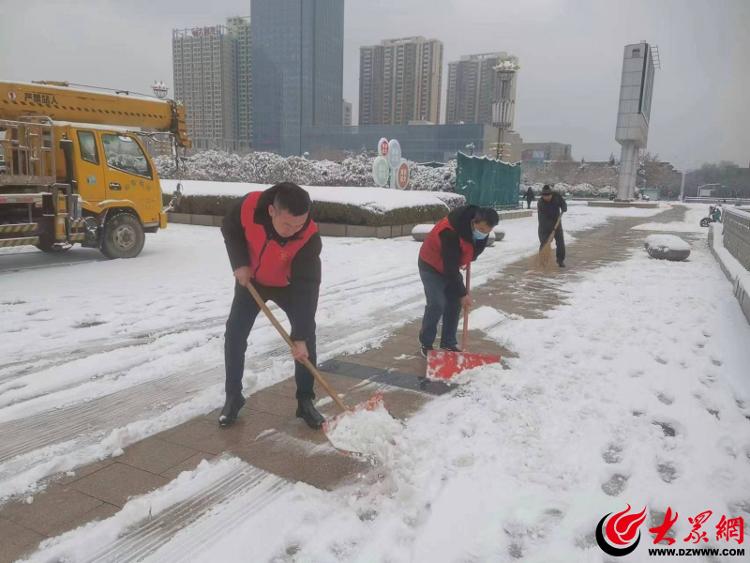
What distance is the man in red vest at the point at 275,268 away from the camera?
2.85m

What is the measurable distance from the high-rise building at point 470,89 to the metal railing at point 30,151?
77380 mm

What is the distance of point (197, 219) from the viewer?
1519 cm

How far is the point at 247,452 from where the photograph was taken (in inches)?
116

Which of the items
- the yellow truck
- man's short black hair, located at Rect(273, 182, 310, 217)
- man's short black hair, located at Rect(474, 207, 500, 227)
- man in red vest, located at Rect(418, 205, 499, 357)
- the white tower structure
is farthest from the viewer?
the white tower structure

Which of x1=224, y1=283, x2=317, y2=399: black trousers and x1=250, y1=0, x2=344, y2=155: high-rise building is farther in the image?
x1=250, y1=0, x2=344, y2=155: high-rise building

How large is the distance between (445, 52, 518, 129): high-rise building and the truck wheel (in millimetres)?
76370

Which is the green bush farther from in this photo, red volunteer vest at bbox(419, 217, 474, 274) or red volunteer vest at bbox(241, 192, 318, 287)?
red volunteer vest at bbox(241, 192, 318, 287)

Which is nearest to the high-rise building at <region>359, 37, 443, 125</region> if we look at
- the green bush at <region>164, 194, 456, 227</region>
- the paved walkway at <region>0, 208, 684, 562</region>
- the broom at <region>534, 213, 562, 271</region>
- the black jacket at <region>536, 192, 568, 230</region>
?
the green bush at <region>164, 194, 456, 227</region>

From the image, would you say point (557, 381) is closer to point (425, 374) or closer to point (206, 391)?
point (425, 374)

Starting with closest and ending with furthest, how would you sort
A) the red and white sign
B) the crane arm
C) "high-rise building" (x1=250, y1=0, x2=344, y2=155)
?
1. the crane arm
2. the red and white sign
3. "high-rise building" (x1=250, y1=0, x2=344, y2=155)

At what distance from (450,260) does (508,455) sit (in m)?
1.78

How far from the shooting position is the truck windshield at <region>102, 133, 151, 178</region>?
366 inches

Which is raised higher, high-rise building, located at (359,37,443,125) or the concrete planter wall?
high-rise building, located at (359,37,443,125)

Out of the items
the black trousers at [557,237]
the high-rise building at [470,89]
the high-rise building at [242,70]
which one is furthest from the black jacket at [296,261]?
the high-rise building at [470,89]
